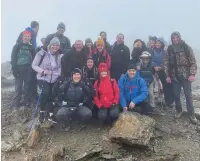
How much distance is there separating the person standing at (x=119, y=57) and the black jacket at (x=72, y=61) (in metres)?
1.58

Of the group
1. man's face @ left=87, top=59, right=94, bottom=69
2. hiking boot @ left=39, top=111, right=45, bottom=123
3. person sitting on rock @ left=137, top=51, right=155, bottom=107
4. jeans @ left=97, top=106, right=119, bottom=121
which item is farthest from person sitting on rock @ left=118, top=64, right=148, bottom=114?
hiking boot @ left=39, top=111, right=45, bottom=123

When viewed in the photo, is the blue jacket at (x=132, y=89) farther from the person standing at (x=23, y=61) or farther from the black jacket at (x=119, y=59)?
the person standing at (x=23, y=61)

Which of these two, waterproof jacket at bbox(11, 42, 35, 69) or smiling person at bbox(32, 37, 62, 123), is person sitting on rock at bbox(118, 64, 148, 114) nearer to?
smiling person at bbox(32, 37, 62, 123)

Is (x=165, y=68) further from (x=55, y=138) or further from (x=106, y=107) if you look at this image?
(x=55, y=138)

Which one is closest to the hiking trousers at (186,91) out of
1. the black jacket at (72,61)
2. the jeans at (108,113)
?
the jeans at (108,113)

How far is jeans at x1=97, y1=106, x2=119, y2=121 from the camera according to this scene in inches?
362

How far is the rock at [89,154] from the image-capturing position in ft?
25.7

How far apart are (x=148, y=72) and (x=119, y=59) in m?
1.47

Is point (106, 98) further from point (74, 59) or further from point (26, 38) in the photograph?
point (26, 38)

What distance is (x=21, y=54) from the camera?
429 inches

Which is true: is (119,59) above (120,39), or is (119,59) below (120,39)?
below

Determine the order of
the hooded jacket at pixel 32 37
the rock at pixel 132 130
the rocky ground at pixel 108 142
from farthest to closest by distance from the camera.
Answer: the hooded jacket at pixel 32 37, the rock at pixel 132 130, the rocky ground at pixel 108 142

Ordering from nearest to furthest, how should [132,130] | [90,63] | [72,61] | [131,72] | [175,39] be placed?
[132,130]
[131,72]
[90,63]
[72,61]
[175,39]

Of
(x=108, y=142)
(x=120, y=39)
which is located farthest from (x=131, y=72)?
(x=108, y=142)
